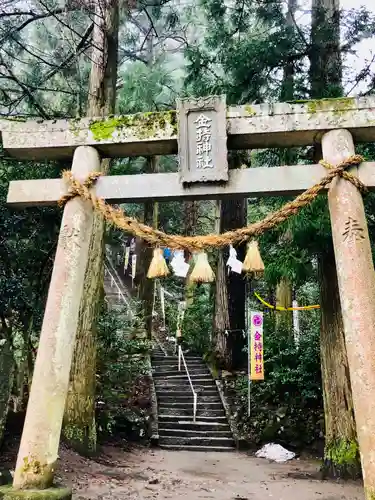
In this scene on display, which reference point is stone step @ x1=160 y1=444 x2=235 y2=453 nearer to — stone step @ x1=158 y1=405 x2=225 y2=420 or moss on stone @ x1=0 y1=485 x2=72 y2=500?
stone step @ x1=158 y1=405 x2=225 y2=420

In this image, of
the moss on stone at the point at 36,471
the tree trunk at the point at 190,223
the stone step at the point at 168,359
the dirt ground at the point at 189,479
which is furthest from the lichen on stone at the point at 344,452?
the tree trunk at the point at 190,223

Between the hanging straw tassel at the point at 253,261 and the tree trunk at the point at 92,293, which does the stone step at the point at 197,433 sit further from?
the hanging straw tassel at the point at 253,261

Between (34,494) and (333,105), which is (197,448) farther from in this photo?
(333,105)

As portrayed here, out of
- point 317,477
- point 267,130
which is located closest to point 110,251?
point 317,477

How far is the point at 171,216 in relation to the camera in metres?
18.7

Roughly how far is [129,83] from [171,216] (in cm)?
750

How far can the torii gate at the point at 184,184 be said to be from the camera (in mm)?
3529

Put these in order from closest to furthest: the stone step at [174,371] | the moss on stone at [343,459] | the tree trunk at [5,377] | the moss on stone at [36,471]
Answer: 1. the moss on stone at [36,471]
2. the tree trunk at [5,377]
3. the moss on stone at [343,459]
4. the stone step at [174,371]

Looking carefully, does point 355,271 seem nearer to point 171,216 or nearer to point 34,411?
point 34,411

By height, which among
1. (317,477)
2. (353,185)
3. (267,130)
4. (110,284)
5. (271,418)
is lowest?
(317,477)

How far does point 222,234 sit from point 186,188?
553 millimetres

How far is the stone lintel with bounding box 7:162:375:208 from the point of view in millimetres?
4062

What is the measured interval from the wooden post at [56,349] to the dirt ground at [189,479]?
1109mm

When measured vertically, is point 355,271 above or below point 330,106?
below
